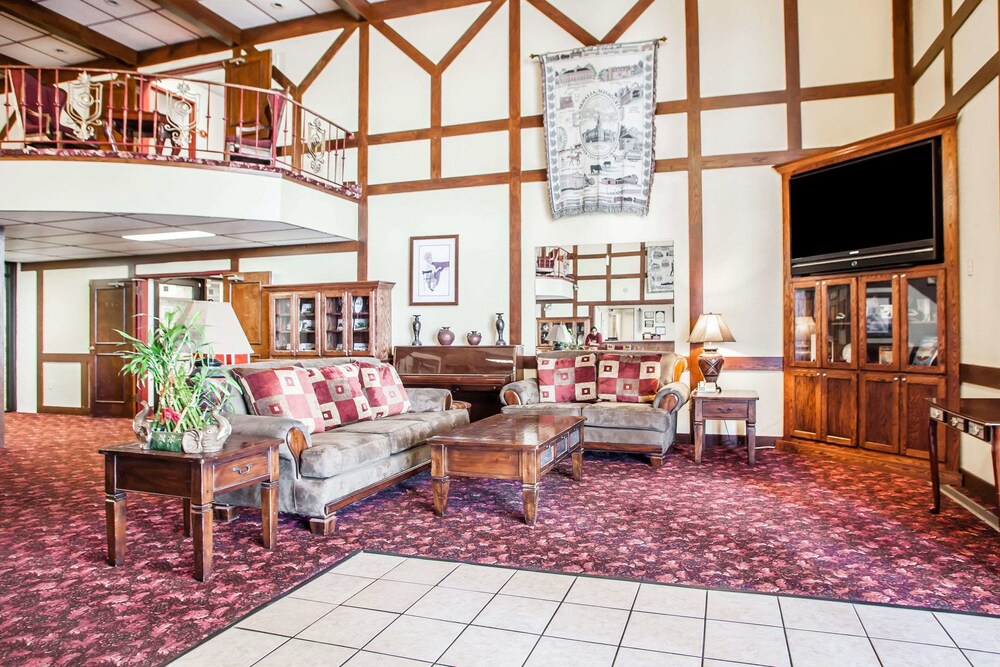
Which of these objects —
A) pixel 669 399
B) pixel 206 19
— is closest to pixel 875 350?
pixel 669 399

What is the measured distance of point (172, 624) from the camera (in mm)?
2379

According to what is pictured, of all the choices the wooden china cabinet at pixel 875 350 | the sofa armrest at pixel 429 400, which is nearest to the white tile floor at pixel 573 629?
the sofa armrest at pixel 429 400

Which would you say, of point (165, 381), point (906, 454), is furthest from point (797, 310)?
point (165, 381)

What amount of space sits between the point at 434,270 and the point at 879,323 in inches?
173

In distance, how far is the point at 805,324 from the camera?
5.76m

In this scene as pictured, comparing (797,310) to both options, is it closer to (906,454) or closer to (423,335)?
(906,454)

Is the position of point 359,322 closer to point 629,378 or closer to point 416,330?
point 416,330

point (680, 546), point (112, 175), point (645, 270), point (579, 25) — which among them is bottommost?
point (680, 546)

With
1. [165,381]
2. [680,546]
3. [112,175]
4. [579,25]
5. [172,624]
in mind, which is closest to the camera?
[172,624]

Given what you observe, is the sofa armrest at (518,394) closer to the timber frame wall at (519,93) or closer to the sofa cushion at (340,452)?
the timber frame wall at (519,93)

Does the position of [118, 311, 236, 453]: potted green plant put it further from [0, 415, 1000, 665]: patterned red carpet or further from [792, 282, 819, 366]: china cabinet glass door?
[792, 282, 819, 366]: china cabinet glass door

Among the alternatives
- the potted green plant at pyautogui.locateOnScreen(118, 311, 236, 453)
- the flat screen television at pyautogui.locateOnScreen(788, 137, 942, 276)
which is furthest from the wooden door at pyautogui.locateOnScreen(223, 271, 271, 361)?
the flat screen television at pyautogui.locateOnScreen(788, 137, 942, 276)

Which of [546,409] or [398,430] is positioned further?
[546,409]

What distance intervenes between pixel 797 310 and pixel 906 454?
1.52 m
